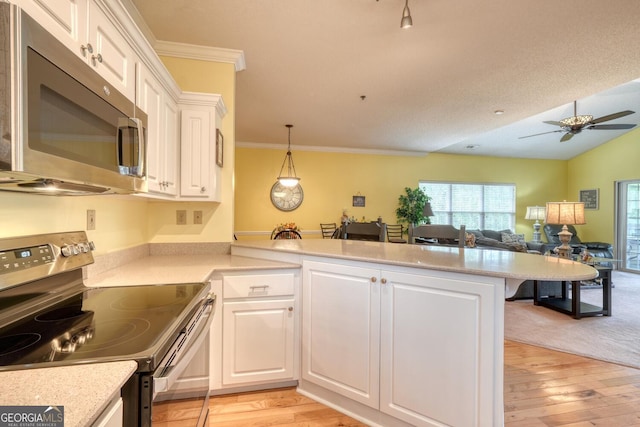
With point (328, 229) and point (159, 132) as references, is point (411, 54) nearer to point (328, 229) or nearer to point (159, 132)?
point (159, 132)

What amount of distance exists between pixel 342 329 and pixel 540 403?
143 centimetres

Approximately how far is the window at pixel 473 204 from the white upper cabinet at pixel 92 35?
681cm

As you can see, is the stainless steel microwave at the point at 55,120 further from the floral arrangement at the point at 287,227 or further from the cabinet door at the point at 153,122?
the floral arrangement at the point at 287,227

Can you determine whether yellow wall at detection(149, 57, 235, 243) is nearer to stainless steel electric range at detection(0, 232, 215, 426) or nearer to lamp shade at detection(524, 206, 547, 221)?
stainless steel electric range at detection(0, 232, 215, 426)

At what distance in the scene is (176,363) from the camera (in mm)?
948

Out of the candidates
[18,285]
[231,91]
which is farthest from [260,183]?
[18,285]

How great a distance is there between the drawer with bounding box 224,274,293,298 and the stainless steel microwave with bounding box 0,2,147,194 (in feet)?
3.07

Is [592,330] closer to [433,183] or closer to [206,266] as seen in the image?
[206,266]

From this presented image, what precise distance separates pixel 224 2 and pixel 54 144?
1.65 m

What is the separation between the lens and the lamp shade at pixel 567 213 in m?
3.77

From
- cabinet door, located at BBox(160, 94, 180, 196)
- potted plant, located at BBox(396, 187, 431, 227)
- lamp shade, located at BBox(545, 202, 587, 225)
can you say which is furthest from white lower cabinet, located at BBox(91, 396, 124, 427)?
potted plant, located at BBox(396, 187, 431, 227)

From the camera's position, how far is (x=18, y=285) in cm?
104

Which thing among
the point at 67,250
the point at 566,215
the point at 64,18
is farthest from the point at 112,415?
the point at 566,215

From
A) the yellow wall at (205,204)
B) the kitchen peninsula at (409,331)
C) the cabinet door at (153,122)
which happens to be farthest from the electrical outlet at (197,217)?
the kitchen peninsula at (409,331)
